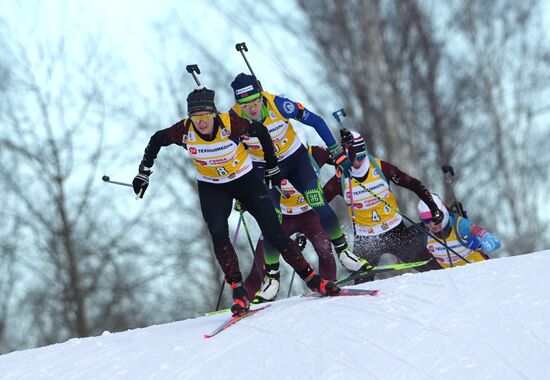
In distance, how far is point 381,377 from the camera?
14.6 ft

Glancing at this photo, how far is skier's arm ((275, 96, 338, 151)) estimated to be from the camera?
7094 millimetres

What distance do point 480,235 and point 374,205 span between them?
1.07 meters

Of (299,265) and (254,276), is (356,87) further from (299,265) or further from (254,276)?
(299,265)

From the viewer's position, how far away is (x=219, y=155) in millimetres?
6062

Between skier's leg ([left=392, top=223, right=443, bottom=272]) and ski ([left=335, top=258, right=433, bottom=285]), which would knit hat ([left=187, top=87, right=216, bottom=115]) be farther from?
skier's leg ([left=392, top=223, right=443, bottom=272])

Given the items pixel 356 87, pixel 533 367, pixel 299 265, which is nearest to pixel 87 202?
pixel 356 87

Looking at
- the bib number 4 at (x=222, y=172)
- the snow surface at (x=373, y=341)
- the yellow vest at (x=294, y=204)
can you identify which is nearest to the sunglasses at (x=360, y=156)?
the yellow vest at (x=294, y=204)

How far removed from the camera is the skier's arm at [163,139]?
20.0 ft

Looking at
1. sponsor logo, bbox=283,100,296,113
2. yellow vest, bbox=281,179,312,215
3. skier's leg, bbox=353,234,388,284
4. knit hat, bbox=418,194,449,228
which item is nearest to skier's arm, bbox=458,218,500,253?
knit hat, bbox=418,194,449,228

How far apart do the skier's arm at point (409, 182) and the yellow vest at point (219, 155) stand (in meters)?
2.40

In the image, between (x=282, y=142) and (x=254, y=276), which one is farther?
(x=254, y=276)

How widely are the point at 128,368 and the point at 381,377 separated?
Result: 1602mm

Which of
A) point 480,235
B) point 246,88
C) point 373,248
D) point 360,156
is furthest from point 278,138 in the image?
point 480,235

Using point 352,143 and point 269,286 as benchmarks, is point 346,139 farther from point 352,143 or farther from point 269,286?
point 269,286
